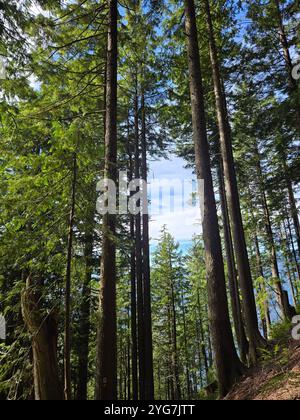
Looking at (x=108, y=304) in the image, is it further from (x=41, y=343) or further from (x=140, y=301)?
(x=140, y=301)

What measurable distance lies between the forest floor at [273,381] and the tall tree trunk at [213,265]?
35 cm

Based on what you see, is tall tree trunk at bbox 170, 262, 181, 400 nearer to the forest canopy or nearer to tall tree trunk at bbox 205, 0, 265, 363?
the forest canopy

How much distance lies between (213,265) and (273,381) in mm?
2302

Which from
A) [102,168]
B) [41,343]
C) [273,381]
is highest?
[102,168]

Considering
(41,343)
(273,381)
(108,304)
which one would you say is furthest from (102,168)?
(273,381)

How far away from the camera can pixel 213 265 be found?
241 inches

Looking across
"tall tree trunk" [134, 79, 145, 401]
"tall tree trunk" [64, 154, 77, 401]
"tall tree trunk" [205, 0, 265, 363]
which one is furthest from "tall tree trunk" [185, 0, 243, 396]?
"tall tree trunk" [134, 79, 145, 401]

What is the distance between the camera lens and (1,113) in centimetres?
532

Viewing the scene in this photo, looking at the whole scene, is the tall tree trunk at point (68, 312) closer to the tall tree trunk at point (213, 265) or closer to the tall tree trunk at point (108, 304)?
the tall tree trunk at point (108, 304)

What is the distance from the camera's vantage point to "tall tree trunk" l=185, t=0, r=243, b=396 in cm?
564

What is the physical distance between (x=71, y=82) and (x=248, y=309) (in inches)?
328
